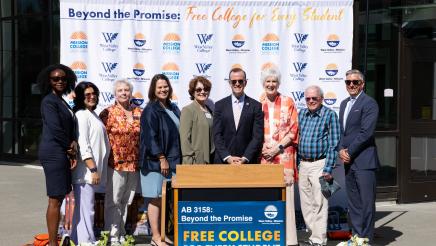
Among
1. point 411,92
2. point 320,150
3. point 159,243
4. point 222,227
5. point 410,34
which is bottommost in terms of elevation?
point 159,243

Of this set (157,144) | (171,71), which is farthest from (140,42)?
(157,144)

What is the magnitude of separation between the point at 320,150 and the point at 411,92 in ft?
13.0

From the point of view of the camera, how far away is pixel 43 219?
969cm

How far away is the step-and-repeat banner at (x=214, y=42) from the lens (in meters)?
8.42

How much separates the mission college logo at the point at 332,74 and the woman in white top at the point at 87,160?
2906mm

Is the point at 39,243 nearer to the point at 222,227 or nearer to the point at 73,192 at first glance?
the point at 73,192

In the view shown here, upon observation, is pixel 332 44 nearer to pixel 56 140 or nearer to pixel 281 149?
pixel 281 149

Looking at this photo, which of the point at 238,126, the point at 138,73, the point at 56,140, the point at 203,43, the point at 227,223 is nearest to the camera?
the point at 227,223

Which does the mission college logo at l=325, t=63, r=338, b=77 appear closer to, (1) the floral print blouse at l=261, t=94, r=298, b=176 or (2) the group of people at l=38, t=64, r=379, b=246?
(2) the group of people at l=38, t=64, r=379, b=246

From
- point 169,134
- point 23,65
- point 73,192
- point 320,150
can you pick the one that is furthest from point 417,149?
point 23,65

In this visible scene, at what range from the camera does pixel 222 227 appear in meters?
5.62

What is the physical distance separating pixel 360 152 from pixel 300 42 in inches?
68.8

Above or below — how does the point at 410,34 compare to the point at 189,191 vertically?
above

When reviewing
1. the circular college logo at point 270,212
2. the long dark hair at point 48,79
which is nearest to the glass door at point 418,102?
the long dark hair at point 48,79
